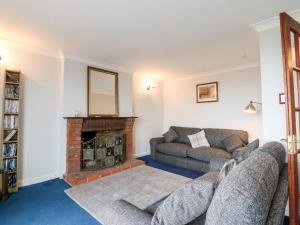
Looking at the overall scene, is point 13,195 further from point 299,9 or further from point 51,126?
point 299,9

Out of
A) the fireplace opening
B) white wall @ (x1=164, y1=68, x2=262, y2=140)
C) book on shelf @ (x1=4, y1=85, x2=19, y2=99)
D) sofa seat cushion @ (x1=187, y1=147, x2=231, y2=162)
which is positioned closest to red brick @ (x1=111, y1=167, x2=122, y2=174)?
the fireplace opening

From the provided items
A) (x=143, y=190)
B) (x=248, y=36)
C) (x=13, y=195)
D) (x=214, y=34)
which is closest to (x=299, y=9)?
(x=248, y=36)

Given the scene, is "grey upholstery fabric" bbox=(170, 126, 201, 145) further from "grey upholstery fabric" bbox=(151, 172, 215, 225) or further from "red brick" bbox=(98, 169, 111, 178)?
"grey upholstery fabric" bbox=(151, 172, 215, 225)

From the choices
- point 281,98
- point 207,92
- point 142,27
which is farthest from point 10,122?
point 207,92

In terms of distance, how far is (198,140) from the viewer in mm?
4043

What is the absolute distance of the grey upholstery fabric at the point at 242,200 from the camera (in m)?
0.69

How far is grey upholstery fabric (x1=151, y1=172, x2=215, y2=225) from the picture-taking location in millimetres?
937

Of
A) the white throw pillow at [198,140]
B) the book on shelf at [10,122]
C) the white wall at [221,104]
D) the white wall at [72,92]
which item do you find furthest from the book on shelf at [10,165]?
the white wall at [221,104]

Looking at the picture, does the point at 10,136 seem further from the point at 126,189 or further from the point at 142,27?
the point at 142,27

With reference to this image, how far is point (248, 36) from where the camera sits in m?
2.52

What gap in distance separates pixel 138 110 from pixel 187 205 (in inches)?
153

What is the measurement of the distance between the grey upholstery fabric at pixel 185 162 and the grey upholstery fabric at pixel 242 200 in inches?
106

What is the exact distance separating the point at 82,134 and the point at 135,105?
171 centimetres

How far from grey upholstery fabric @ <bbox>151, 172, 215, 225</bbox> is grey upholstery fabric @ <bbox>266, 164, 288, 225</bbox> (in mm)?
305
